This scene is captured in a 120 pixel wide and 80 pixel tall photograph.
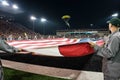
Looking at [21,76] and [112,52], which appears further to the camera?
[21,76]

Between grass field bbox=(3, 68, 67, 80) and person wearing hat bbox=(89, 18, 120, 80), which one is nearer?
person wearing hat bbox=(89, 18, 120, 80)

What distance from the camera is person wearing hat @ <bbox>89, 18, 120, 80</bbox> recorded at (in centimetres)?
181

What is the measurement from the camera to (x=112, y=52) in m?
1.82

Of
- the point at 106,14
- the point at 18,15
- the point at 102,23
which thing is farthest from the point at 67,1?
the point at 102,23

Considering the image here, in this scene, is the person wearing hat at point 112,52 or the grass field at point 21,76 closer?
the person wearing hat at point 112,52

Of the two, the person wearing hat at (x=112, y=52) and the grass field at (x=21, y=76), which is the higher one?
the person wearing hat at (x=112, y=52)

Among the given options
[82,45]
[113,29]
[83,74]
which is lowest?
[83,74]

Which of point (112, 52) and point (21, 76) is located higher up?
point (112, 52)

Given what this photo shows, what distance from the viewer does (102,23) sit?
50844mm

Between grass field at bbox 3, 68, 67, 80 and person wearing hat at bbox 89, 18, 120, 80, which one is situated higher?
person wearing hat at bbox 89, 18, 120, 80

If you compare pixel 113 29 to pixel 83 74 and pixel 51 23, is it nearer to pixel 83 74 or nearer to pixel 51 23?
pixel 83 74

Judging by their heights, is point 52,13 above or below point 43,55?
above

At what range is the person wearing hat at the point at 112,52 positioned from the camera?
1.81 metres

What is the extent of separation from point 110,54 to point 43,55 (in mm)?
1601
